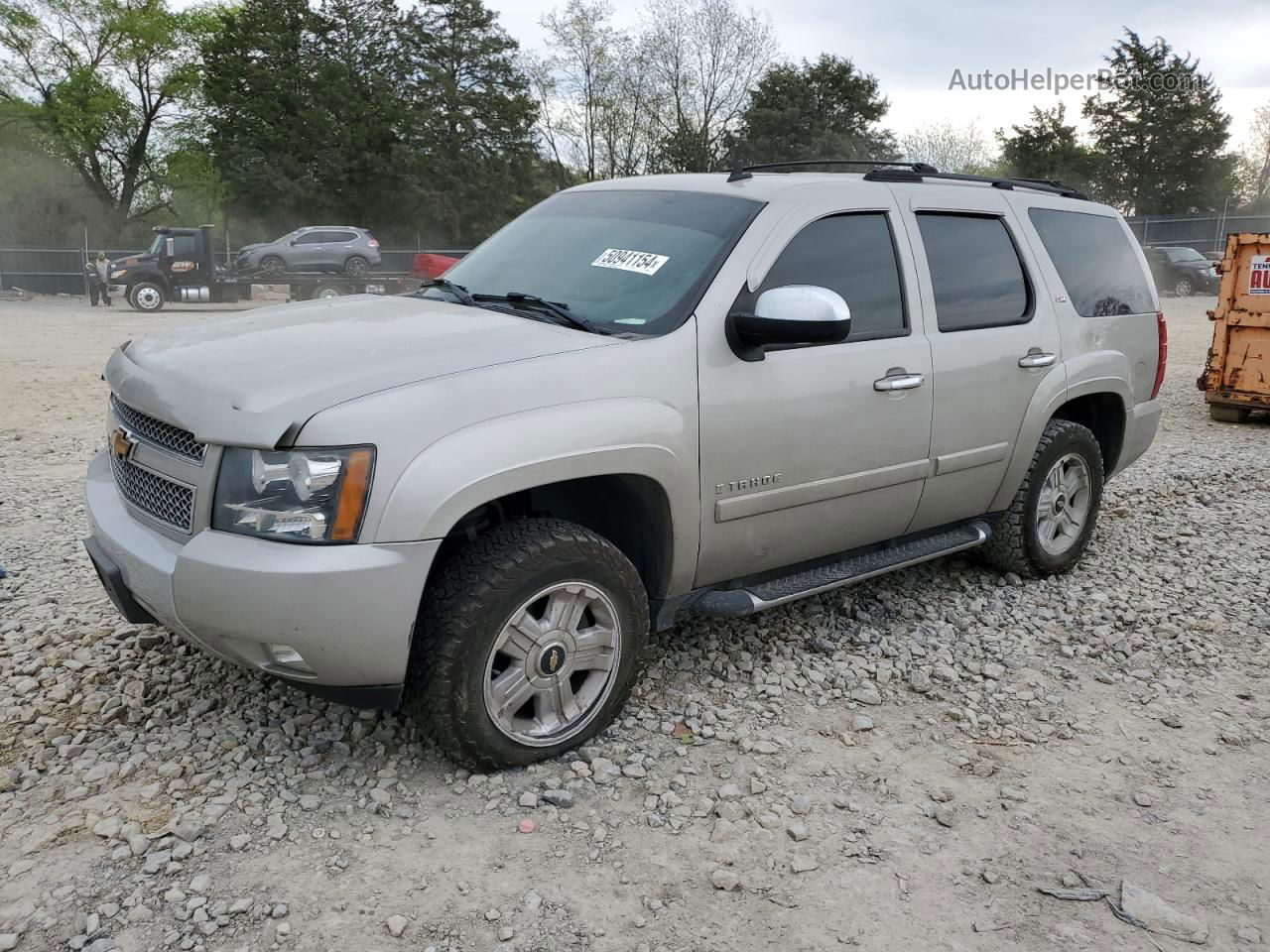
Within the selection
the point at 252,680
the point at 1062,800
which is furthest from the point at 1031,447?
the point at 252,680

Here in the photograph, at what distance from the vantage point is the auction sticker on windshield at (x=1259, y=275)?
10000 mm

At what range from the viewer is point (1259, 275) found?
10.1 m

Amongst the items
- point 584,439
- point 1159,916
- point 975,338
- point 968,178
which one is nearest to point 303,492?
point 584,439

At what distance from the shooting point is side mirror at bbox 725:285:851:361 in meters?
3.51

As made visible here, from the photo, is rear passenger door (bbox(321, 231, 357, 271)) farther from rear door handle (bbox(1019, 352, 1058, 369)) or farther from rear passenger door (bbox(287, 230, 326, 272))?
rear door handle (bbox(1019, 352, 1058, 369))

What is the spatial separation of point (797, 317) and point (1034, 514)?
7.36ft

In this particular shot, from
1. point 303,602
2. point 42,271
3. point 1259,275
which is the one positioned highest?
point 1259,275

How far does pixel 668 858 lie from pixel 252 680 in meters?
1.82

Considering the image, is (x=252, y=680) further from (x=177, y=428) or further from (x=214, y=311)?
(x=214, y=311)

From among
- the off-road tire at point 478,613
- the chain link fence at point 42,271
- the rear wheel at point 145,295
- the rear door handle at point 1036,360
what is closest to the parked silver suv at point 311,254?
the rear wheel at point 145,295

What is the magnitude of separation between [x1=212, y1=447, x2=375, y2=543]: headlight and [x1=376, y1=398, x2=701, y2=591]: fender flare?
3.8 inches

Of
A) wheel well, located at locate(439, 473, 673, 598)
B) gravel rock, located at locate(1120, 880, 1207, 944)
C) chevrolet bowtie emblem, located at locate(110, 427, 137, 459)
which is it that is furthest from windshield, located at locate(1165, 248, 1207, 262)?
chevrolet bowtie emblem, located at locate(110, 427, 137, 459)

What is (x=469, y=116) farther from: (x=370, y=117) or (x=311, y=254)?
(x=311, y=254)

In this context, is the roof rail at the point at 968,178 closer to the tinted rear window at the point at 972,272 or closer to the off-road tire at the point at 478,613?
the tinted rear window at the point at 972,272
